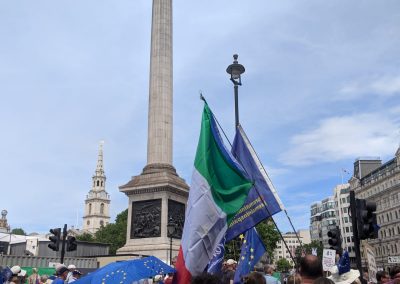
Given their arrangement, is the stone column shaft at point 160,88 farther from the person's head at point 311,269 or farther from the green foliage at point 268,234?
the green foliage at point 268,234

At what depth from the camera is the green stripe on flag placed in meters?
6.33

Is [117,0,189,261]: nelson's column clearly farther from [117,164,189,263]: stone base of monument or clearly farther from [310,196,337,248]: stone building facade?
[310,196,337,248]: stone building facade

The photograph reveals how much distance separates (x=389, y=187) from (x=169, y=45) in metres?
59.8

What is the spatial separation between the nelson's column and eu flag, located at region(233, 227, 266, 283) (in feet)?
47.0

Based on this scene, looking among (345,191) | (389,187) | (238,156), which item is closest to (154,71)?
(238,156)

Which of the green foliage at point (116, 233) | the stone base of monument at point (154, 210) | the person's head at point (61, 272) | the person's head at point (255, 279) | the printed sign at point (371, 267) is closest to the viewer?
the person's head at point (255, 279)

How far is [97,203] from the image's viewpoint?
518ft

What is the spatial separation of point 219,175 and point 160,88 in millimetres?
24140

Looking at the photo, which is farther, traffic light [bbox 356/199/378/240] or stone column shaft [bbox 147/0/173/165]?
stone column shaft [bbox 147/0/173/165]

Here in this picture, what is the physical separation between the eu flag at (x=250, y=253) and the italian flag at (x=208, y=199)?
262 centimetres

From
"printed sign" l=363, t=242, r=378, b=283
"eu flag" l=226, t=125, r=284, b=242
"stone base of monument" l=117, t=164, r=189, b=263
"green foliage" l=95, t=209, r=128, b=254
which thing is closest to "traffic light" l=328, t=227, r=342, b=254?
"printed sign" l=363, t=242, r=378, b=283

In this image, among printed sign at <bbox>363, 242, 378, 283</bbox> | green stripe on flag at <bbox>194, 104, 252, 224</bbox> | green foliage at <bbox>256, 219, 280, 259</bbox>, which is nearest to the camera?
green stripe on flag at <bbox>194, 104, 252, 224</bbox>

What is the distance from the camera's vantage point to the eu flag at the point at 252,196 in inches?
313

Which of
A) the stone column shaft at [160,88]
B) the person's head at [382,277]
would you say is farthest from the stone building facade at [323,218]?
the person's head at [382,277]
